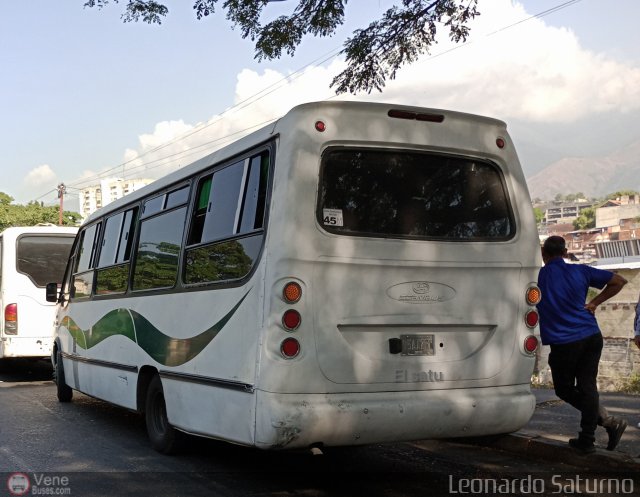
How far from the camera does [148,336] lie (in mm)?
7457

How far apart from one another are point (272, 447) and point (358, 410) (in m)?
0.63

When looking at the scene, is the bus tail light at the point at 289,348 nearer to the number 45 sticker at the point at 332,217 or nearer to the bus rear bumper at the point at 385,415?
the bus rear bumper at the point at 385,415

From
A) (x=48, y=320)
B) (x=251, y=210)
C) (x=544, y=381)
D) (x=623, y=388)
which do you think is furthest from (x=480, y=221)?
(x=48, y=320)

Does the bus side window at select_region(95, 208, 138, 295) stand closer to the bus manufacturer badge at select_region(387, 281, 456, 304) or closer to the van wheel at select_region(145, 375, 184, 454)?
the van wheel at select_region(145, 375, 184, 454)

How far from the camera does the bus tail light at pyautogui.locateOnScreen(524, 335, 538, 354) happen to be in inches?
239

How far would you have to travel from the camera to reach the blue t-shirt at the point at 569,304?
6.66 meters

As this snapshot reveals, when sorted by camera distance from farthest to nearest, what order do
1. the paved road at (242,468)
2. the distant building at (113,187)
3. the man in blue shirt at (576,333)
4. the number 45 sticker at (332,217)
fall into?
the distant building at (113,187) → the man in blue shirt at (576,333) → the paved road at (242,468) → the number 45 sticker at (332,217)

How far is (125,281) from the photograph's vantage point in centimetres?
843

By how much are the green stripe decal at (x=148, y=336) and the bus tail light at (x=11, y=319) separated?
14.9 feet

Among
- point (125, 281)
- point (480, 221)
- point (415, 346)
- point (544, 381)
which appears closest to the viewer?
point (415, 346)

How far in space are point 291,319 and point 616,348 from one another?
13.4 meters

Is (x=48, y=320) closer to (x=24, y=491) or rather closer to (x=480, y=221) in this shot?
(x=24, y=491)

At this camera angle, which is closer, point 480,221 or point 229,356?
point 229,356

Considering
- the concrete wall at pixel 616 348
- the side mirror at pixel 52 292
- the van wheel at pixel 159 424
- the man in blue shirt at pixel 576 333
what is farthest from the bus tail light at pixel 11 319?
the man in blue shirt at pixel 576 333
